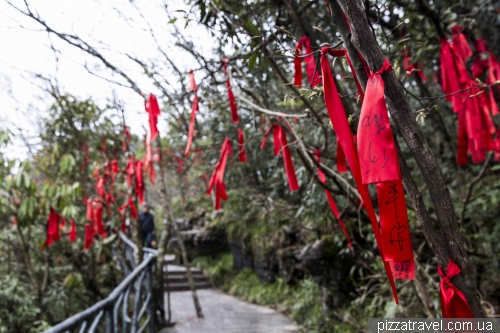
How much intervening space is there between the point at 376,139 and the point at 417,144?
10 cm

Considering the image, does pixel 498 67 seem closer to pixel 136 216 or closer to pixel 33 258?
pixel 136 216

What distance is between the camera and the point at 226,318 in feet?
18.9

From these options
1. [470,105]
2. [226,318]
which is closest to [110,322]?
[470,105]

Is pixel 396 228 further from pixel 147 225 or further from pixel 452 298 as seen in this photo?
pixel 147 225

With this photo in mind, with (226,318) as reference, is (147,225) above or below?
above

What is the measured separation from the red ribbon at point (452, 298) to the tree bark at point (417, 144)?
15 millimetres

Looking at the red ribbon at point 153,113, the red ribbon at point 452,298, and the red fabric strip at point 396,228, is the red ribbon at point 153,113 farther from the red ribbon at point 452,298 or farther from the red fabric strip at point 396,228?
the red ribbon at point 452,298

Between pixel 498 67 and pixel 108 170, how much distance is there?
4.88m

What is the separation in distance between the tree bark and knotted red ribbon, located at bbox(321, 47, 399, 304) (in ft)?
0.39

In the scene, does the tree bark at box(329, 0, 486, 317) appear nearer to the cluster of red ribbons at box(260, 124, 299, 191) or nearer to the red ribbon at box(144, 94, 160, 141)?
the cluster of red ribbons at box(260, 124, 299, 191)

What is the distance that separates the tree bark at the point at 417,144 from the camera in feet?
A: 2.96

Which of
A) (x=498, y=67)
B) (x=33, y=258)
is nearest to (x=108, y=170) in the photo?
(x=33, y=258)

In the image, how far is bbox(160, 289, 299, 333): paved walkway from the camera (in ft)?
16.3

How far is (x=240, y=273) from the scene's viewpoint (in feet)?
29.6
